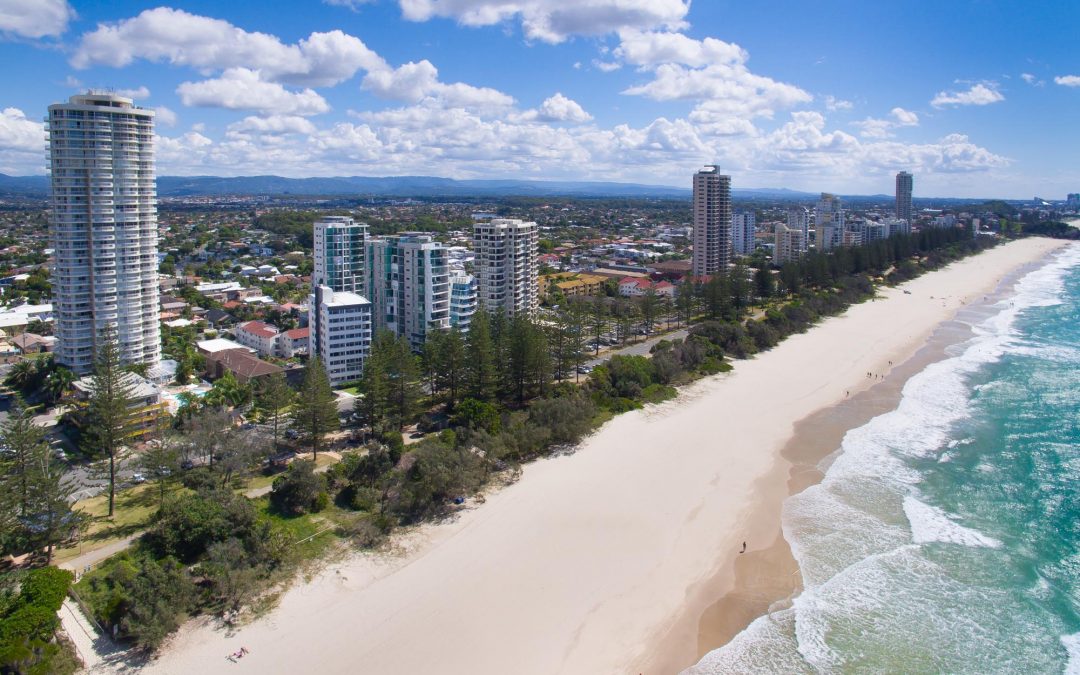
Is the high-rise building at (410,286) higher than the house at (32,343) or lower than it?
higher

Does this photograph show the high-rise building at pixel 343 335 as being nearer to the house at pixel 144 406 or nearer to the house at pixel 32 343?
the house at pixel 144 406

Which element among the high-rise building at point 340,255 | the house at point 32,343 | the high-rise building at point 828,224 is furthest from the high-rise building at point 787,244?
the house at point 32,343

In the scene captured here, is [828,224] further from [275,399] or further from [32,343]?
[32,343]

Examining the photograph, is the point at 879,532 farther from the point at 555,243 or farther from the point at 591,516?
the point at 555,243

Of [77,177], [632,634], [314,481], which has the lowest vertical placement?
[632,634]

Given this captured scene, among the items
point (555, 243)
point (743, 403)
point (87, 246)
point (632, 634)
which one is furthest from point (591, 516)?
point (555, 243)

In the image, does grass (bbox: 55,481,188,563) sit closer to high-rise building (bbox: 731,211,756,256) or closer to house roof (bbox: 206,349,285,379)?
house roof (bbox: 206,349,285,379)

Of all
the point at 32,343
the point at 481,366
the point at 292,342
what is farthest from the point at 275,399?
the point at 32,343
